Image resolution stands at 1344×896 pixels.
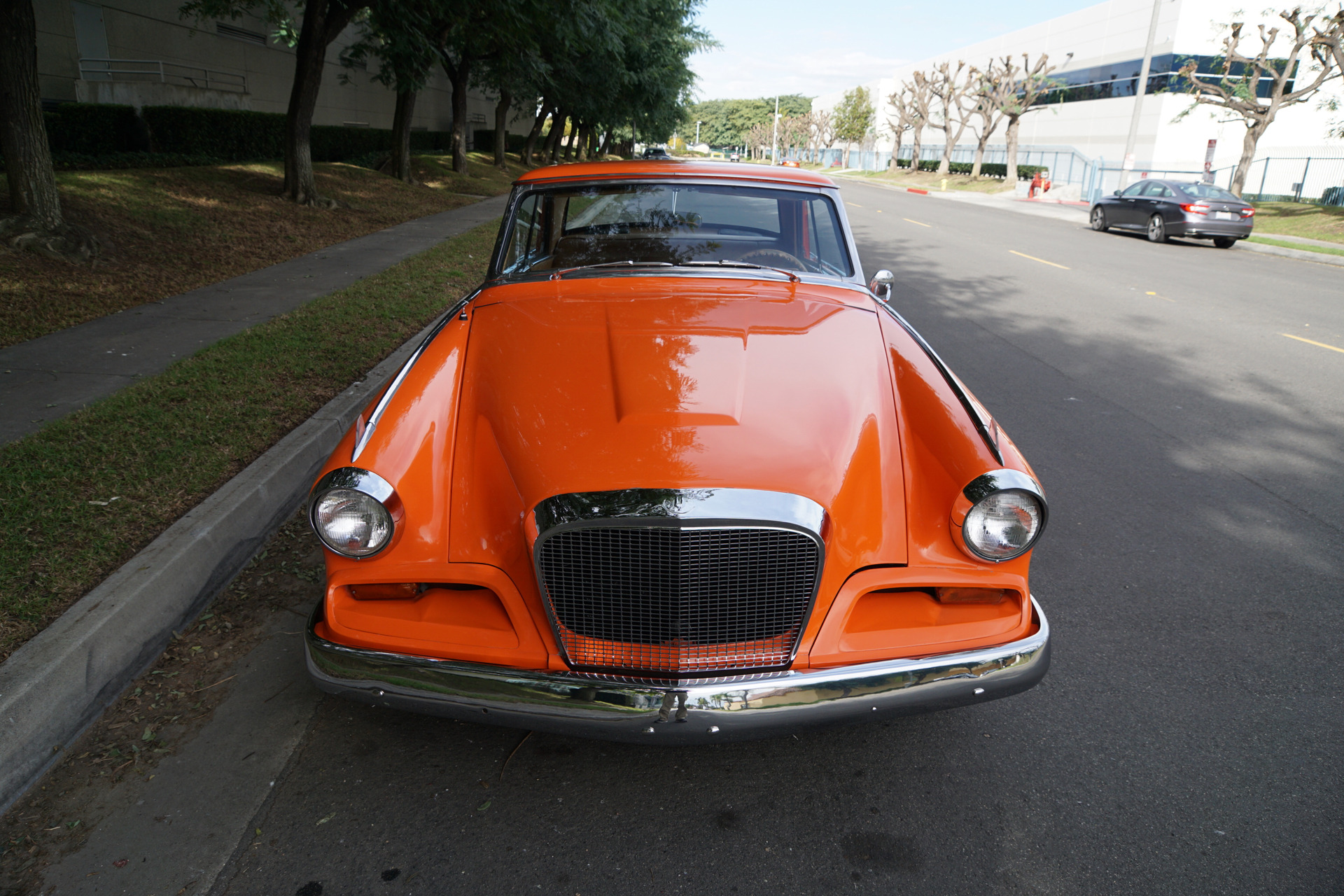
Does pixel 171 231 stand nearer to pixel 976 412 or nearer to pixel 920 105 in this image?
pixel 976 412

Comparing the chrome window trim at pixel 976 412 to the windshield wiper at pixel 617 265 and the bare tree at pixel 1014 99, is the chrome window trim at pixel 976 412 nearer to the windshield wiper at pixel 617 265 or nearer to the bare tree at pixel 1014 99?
the windshield wiper at pixel 617 265

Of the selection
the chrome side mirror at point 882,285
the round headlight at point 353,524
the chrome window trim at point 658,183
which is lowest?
the round headlight at point 353,524

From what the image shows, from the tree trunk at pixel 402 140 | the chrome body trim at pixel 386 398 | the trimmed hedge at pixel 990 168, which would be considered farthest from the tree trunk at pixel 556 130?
the chrome body trim at pixel 386 398

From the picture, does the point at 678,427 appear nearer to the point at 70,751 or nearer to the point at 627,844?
the point at 627,844

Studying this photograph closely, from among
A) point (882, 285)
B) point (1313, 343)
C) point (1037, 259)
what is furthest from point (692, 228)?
point (1037, 259)

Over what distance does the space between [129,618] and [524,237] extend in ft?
6.99

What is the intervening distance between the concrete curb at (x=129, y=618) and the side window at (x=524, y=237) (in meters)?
1.55

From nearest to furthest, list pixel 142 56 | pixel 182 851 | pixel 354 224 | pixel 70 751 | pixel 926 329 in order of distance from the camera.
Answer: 1. pixel 182 851
2. pixel 70 751
3. pixel 926 329
4. pixel 354 224
5. pixel 142 56

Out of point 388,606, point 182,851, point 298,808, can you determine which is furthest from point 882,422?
point 182,851

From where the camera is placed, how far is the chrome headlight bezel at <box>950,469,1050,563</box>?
219 centimetres

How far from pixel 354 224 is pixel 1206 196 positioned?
16.4 metres

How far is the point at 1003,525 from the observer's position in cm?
220

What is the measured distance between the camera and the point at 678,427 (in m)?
2.20

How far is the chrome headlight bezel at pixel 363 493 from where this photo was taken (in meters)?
2.16
